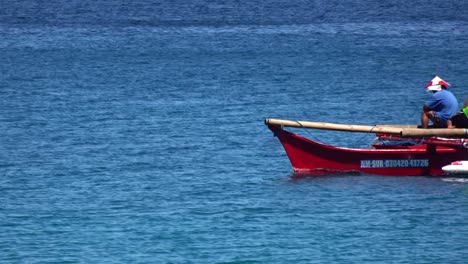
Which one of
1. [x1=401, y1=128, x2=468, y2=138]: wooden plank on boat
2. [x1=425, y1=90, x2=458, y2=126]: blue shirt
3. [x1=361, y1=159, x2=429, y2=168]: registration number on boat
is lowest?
[x1=361, y1=159, x2=429, y2=168]: registration number on boat

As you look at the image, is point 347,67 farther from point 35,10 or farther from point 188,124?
point 35,10

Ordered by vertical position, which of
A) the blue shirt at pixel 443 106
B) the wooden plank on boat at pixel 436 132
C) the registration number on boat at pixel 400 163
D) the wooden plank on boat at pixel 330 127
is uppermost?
the blue shirt at pixel 443 106

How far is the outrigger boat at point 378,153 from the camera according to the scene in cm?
3662

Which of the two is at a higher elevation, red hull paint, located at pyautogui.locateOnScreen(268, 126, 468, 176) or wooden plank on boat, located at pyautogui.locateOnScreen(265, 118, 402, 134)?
wooden plank on boat, located at pyautogui.locateOnScreen(265, 118, 402, 134)

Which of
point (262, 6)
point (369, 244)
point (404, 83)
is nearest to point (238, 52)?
point (404, 83)

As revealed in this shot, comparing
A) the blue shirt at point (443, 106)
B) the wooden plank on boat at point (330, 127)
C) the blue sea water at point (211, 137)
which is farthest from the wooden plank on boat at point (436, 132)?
the blue sea water at point (211, 137)

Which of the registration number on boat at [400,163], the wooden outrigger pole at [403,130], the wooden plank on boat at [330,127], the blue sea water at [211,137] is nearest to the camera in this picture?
the blue sea water at [211,137]

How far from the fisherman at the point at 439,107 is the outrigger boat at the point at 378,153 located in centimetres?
56

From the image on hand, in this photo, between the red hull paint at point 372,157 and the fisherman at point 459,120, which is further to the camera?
the fisherman at point 459,120

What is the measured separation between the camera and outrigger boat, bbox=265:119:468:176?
36.6 m

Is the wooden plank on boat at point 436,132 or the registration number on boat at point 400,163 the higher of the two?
the wooden plank on boat at point 436,132

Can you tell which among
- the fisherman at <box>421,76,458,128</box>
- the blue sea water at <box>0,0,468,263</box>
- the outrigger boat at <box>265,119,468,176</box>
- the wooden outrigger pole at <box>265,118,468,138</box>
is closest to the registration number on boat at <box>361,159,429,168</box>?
the outrigger boat at <box>265,119,468,176</box>

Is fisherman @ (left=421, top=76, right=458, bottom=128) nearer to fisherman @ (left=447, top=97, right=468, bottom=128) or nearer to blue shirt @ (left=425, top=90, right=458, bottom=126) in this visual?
blue shirt @ (left=425, top=90, right=458, bottom=126)

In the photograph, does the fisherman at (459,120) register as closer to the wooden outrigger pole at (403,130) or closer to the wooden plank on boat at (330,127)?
the wooden outrigger pole at (403,130)
